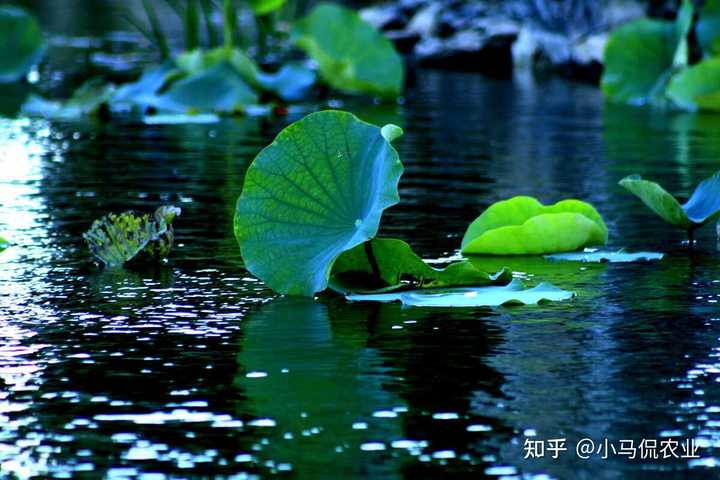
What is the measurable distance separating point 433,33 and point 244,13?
6.03 m

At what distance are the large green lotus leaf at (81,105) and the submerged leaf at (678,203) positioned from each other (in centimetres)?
514

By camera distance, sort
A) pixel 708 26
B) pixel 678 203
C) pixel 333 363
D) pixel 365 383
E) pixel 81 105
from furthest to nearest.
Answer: pixel 708 26
pixel 81 105
pixel 678 203
pixel 333 363
pixel 365 383

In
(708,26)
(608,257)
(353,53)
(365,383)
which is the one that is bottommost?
(365,383)

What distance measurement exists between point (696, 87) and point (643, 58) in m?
0.65

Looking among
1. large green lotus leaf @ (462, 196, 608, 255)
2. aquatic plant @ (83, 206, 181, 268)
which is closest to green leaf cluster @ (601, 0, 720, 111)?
large green lotus leaf @ (462, 196, 608, 255)

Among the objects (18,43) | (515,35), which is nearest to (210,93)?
(18,43)

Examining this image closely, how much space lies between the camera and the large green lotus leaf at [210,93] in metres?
9.29

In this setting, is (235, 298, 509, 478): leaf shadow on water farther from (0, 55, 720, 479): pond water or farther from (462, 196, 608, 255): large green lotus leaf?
(462, 196, 608, 255): large green lotus leaf

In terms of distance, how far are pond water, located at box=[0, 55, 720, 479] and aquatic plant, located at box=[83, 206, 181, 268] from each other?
0.07 m

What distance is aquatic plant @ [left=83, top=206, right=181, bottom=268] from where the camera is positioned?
13.6 ft

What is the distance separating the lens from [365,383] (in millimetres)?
2879

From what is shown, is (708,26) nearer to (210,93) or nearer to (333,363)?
(210,93)

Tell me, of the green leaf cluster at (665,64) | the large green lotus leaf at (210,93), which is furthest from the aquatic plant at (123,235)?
the green leaf cluster at (665,64)

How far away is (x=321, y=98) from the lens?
1022cm
